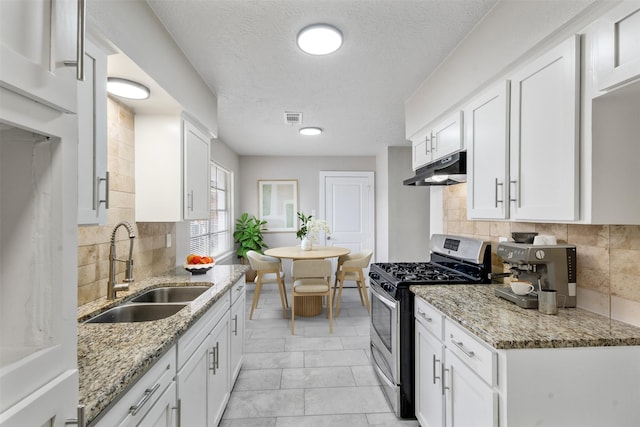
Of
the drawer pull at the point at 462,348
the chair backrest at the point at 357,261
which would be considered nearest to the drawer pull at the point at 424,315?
the drawer pull at the point at 462,348

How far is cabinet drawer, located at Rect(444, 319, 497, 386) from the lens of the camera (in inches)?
50.0

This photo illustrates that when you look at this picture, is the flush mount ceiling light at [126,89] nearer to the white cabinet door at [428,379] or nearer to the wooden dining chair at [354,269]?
the white cabinet door at [428,379]

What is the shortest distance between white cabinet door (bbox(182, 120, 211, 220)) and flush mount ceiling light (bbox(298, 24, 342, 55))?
104 cm

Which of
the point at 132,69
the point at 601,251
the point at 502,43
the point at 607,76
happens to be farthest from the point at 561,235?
the point at 132,69

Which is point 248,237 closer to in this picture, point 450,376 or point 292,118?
point 292,118

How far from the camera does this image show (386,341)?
7.76ft

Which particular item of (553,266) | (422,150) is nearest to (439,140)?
(422,150)

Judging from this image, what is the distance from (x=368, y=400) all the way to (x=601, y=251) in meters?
1.81

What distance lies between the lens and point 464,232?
2777mm

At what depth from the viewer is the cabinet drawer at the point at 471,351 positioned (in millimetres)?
1271

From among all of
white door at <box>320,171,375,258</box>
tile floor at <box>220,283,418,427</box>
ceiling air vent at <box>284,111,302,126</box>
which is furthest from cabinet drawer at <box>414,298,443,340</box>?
white door at <box>320,171,375,258</box>

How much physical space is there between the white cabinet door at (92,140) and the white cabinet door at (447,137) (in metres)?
2.06

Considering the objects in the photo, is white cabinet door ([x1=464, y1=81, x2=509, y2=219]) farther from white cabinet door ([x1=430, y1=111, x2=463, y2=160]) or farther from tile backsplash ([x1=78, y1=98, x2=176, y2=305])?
tile backsplash ([x1=78, y1=98, x2=176, y2=305])

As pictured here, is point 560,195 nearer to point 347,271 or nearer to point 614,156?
Result: point 614,156
